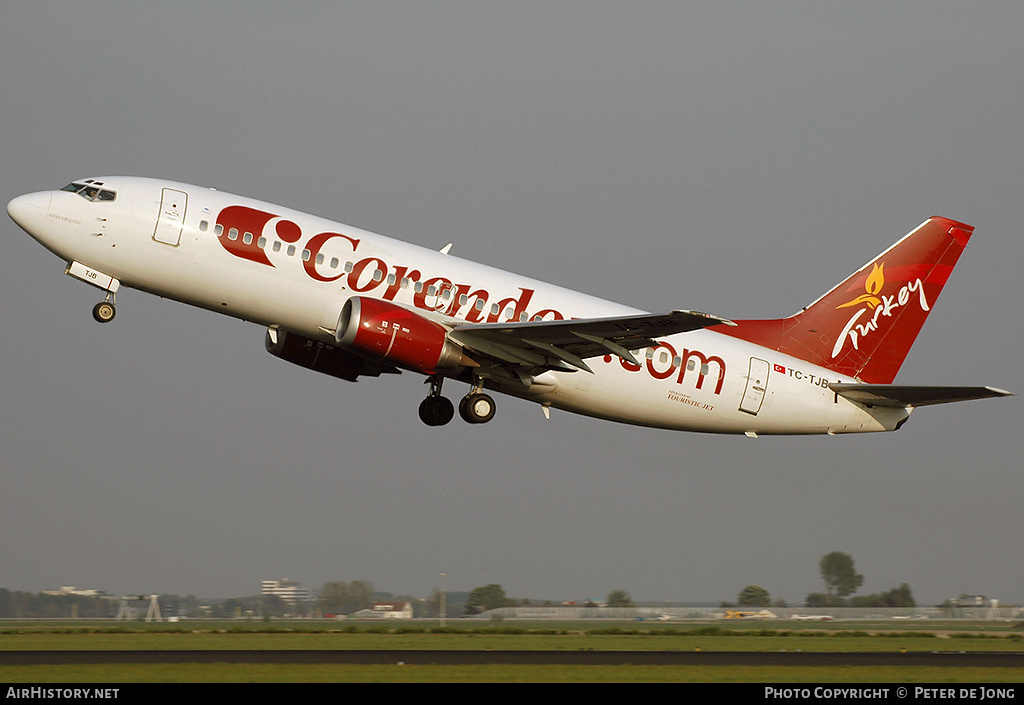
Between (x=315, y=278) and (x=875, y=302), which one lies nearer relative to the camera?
(x=315, y=278)

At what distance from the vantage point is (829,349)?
3734 cm

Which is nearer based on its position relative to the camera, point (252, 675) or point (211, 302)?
point (252, 675)

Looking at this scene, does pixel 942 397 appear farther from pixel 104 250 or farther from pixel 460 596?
pixel 104 250

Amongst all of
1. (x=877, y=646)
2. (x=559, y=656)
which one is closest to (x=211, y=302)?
(x=559, y=656)

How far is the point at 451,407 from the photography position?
35562 mm

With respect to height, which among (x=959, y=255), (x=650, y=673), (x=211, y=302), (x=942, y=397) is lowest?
(x=650, y=673)

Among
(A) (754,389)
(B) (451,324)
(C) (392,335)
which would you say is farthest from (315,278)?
(A) (754,389)

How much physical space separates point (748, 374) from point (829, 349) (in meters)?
3.81

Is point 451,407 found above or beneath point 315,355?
beneath

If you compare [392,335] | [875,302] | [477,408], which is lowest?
[477,408]

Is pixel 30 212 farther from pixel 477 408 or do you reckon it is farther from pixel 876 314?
pixel 876 314

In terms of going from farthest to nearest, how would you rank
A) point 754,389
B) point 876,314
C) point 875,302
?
point 875,302
point 876,314
point 754,389

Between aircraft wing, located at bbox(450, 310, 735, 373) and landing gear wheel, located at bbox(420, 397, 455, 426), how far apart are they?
154 inches

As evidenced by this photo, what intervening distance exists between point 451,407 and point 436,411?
0.53 m
